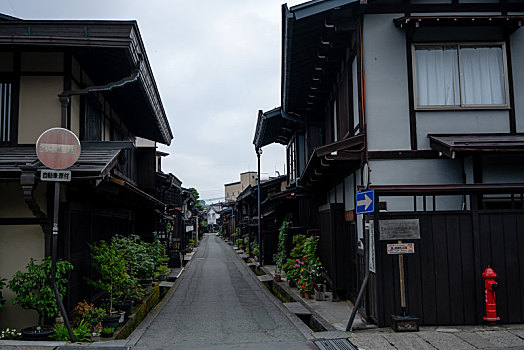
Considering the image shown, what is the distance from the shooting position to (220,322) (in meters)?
11.7

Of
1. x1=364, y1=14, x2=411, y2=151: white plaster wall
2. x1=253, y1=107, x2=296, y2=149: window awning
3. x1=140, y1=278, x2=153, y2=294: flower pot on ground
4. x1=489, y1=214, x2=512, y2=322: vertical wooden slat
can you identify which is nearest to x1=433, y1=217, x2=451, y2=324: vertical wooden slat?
x1=489, y1=214, x2=512, y2=322: vertical wooden slat

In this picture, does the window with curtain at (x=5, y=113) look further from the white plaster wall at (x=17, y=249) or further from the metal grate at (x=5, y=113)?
the white plaster wall at (x=17, y=249)

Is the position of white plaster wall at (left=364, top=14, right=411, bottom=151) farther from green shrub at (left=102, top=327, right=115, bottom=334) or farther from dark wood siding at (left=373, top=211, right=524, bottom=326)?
green shrub at (left=102, top=327, right=115, bottom=334)

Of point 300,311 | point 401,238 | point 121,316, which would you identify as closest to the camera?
point 401,238

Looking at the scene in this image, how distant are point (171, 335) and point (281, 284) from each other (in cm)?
896

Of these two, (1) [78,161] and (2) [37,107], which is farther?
(2) [37,107]

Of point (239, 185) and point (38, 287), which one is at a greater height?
point (239, 185)

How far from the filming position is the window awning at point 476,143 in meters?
9.16

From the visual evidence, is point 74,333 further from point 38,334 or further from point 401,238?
point 401,238

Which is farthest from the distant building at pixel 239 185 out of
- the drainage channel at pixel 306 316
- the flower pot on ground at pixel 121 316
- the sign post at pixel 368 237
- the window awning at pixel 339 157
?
the sign post at pixel 368 237

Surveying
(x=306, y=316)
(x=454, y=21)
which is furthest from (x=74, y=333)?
(x=454, y=21)

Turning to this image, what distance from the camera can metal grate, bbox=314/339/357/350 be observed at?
26.5 feet

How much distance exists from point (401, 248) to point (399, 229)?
1.15 feet

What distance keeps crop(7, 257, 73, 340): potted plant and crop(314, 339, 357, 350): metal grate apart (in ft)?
16.1
